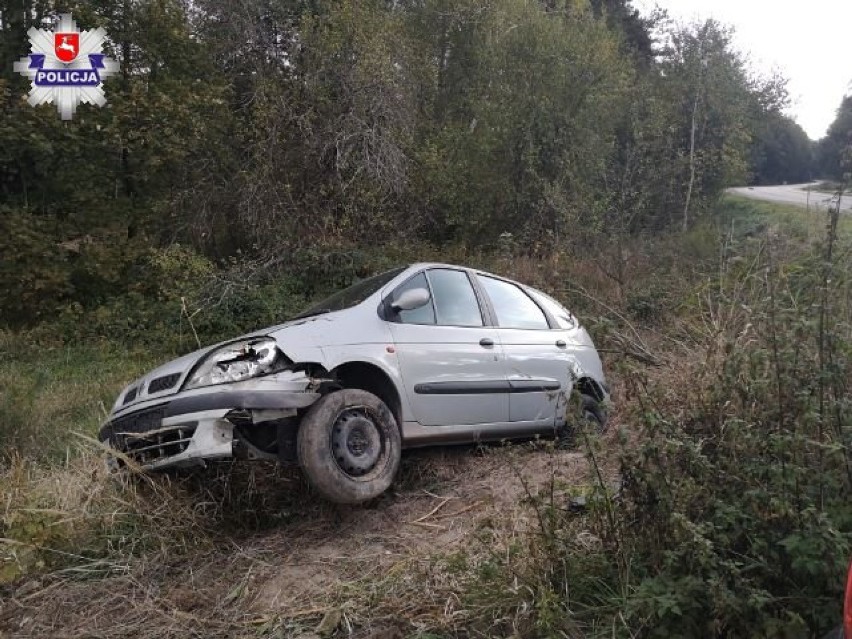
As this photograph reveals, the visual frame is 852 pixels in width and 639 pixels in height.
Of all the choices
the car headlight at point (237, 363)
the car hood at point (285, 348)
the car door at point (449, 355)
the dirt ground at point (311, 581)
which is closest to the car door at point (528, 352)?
the car door at point (449, 355)

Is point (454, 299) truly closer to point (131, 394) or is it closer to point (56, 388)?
point (131, 394)

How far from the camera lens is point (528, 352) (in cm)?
581

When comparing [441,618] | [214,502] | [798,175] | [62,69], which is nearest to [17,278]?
[62,69]

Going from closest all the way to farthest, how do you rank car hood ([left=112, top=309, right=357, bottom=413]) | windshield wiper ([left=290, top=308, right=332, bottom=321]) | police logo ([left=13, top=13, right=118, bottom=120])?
car hood ([left=112, top=309, right=357, bottom=413]), windshield wiper ([left=290, top=308, right=332, bottom=321]), police logo ([left=13, top=13, right=118, bottom=120])

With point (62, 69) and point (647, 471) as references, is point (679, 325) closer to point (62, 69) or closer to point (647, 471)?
point (647, 471)

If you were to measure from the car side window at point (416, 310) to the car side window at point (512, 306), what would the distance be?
27.1 inches

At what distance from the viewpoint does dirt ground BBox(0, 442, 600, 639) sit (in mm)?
3491

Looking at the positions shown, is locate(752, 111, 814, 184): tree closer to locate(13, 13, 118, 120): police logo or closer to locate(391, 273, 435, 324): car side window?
locate(13, 13, 118, 120): police logo

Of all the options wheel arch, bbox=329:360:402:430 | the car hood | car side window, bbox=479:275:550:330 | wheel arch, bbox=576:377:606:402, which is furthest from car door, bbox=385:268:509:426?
wheel arch, bbox=576:377:606:402

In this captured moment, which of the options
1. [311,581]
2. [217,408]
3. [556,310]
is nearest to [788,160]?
[556,310]

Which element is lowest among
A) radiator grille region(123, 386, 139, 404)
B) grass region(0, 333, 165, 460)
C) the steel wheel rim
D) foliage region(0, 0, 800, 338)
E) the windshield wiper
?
grass region(0, 333, 165, 460)

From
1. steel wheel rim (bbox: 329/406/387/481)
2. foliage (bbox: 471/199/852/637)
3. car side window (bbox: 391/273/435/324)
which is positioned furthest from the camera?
car side window (bbox: 391/273/435/324)

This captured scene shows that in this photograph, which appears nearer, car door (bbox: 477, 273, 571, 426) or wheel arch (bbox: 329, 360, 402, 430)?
wheel arch (bbox: 329, 360, 402, 430)

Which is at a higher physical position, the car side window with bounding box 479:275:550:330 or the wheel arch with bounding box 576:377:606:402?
the car side window with bounding box 479:275:550:330
